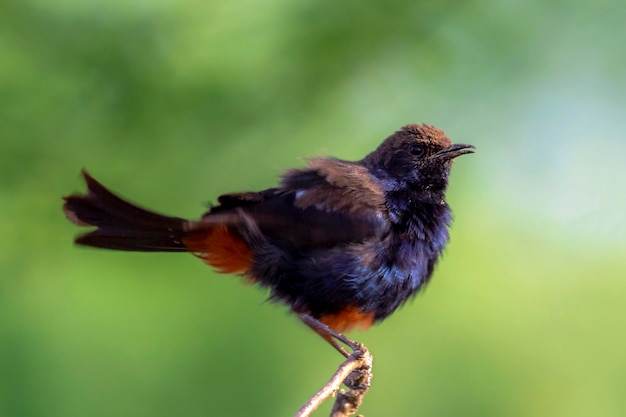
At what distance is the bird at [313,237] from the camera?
3.03 meters

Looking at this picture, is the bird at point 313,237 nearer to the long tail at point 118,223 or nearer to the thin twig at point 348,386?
the long tail at point 118,223

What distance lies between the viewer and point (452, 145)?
3.52 meters

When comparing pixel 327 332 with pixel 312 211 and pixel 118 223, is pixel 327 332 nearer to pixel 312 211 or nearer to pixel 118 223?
pixel 312 211

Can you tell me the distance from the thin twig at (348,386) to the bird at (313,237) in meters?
0.11

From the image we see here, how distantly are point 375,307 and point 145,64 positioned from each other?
68.7 inches

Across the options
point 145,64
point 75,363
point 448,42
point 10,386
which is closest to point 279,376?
point 75,363

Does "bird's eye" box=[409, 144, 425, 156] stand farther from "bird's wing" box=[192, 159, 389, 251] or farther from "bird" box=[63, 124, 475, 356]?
"bird's wing" box=[192, 159, 389, 251]

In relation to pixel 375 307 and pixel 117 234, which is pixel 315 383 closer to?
pixel 375 307

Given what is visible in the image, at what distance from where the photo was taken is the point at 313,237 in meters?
3.06

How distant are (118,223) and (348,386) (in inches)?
39.6

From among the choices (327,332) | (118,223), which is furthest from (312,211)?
(118,223)

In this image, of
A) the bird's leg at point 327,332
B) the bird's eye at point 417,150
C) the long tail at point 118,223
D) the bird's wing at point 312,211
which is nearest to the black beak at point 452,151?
the bird's eye at point 417,150

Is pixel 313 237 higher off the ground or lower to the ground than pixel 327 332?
higher

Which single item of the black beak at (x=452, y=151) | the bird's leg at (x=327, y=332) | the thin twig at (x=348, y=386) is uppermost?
the black beak at (x=452, y=151)
